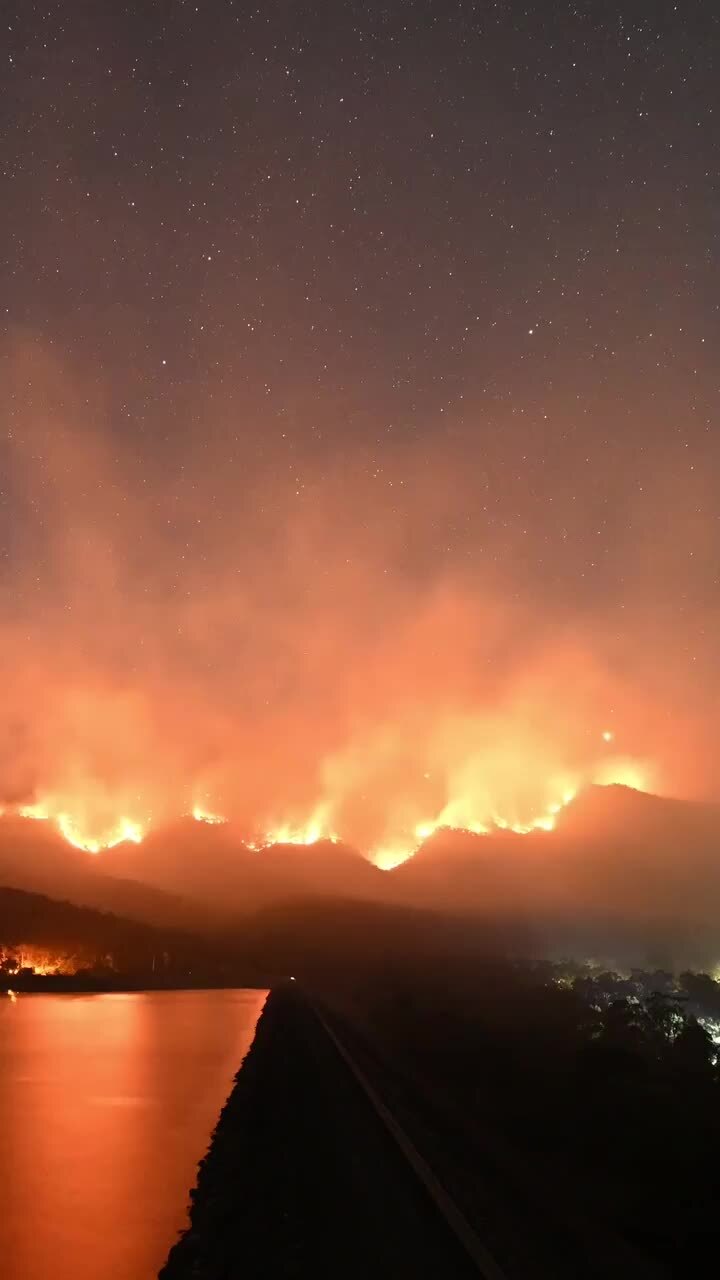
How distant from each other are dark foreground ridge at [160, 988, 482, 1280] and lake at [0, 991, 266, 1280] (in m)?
0.53

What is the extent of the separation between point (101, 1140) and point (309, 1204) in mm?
7375

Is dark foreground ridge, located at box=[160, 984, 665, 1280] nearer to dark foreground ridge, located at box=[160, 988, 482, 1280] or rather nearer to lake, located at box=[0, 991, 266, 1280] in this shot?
dark foreground ridge, located at box=[160, 988, 482, 1280]

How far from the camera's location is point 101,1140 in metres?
18.3

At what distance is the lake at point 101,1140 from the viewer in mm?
11336

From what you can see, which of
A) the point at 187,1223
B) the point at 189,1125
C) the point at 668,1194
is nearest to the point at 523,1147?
the point at 668,1194

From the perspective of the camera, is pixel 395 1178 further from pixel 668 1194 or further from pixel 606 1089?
pixel 606 1089

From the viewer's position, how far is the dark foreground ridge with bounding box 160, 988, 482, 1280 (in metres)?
9.81

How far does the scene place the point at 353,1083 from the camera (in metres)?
27.4

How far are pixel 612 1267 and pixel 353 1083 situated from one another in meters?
17.8

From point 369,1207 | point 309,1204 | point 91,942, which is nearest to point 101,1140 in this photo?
point 309,1204

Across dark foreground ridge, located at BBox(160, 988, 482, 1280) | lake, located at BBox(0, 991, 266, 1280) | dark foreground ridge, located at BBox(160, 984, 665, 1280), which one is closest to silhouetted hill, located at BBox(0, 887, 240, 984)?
lake, located at BBox(0, 991, 266, 1280)

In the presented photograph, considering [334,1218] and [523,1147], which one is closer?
[334,1218]

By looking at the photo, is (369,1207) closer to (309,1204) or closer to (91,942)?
(309,1204)

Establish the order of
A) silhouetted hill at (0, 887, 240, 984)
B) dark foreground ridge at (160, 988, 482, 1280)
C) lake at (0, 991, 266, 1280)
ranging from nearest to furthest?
dark foreground ridge at (160, 988, 482, 1280) < lake at (0, 991, 266, 1280) < silhouetted hill at (0, 887, 240, 984)
